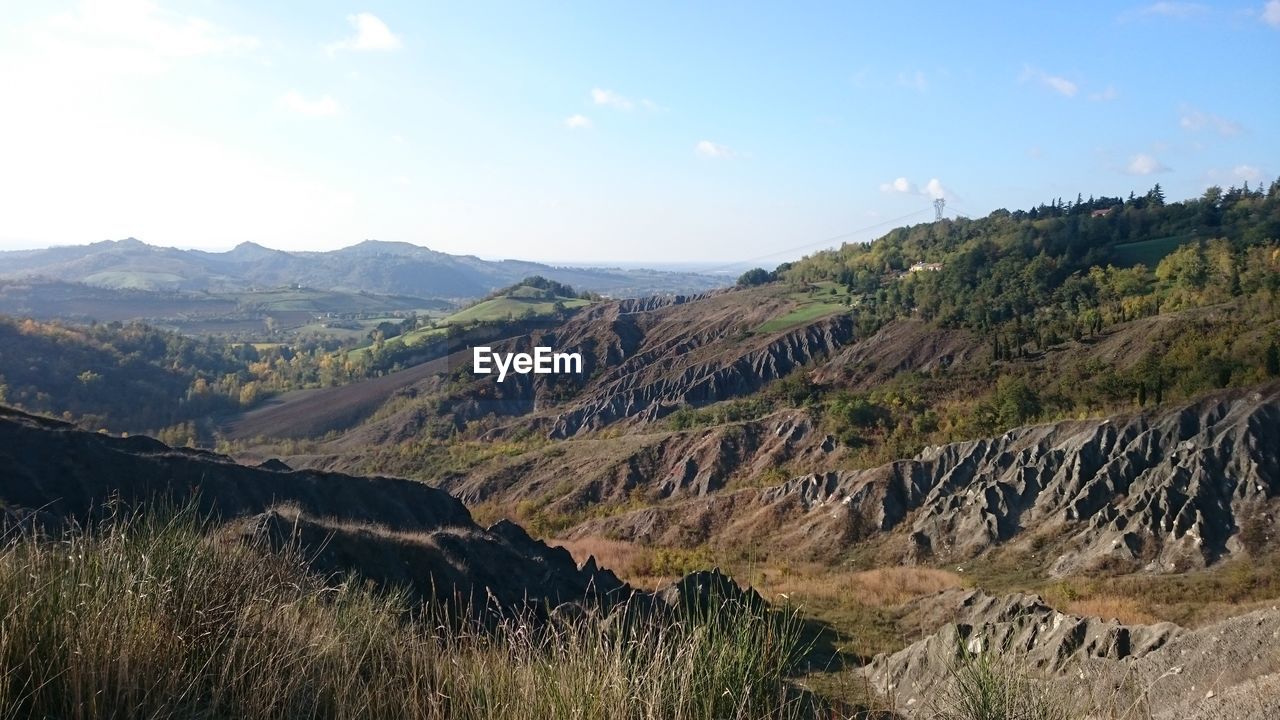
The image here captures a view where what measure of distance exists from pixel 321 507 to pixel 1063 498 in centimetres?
2620

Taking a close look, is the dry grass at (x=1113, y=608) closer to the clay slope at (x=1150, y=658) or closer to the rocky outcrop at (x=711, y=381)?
the clay slope at (x=1150, y=658)

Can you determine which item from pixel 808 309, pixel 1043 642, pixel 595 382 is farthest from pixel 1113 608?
pixel 808 309

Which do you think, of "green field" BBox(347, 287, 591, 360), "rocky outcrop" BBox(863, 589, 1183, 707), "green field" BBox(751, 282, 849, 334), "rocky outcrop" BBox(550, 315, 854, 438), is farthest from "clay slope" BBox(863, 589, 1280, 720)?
"green field" BBox(347, 287, 591, 360)

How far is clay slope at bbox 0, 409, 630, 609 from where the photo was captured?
49.1ft

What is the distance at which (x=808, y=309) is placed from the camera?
266 feet

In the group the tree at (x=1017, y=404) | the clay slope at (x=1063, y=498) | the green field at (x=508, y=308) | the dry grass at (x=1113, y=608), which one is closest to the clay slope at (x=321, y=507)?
the dry grass at (x=1113, y=608)

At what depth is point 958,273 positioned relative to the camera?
229 feet

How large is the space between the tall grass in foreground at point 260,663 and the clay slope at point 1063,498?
85.6ft

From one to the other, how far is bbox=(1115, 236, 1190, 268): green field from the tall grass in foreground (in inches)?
2796

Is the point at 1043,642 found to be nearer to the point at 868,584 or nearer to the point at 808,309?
the point at 868,584

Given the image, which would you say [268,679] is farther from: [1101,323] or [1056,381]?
[1101,323]

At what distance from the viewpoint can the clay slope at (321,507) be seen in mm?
14977

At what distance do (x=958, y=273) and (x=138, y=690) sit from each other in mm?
73402

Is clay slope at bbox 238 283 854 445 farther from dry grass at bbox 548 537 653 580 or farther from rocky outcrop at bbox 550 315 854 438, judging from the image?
dry grass at bbox 548 537 653 580
